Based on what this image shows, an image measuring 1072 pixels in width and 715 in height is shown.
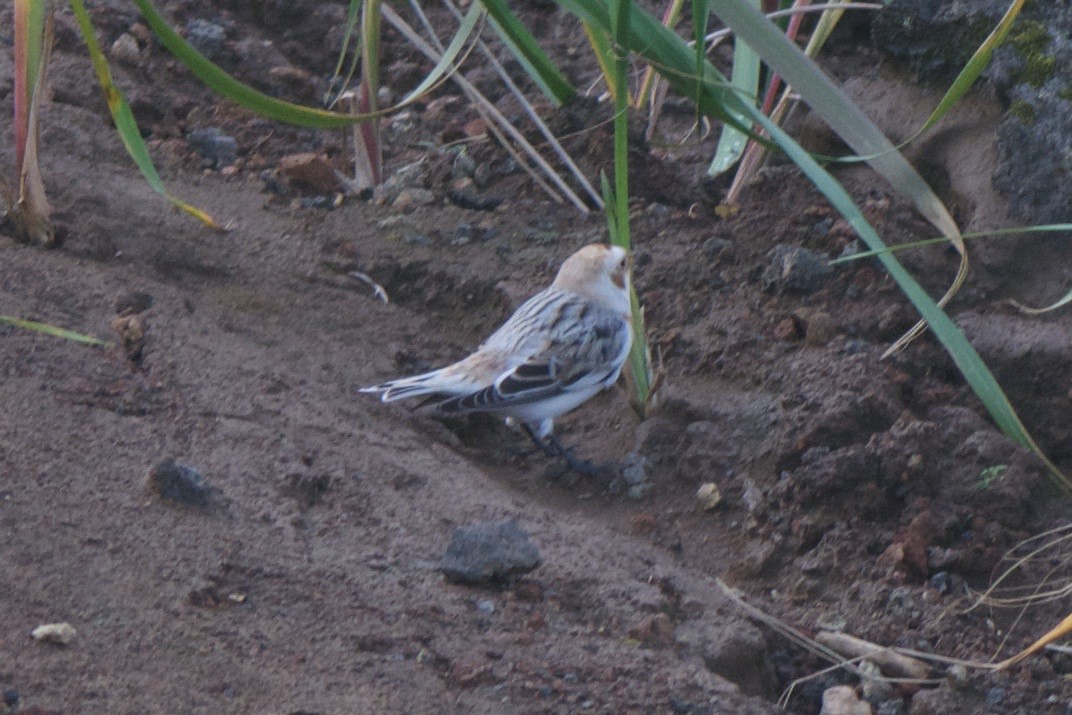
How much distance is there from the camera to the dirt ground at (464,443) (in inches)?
107

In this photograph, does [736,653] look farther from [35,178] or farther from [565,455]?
[35,178]

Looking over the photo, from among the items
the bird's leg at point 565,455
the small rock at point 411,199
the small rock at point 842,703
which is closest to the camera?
the small rock at point 842,703

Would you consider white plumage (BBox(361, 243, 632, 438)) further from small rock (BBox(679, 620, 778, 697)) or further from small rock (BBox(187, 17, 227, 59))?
small rock (BBox(187, 17, 227, 59))

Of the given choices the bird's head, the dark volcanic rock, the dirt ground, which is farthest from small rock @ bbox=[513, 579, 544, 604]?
the dark volcanic rock

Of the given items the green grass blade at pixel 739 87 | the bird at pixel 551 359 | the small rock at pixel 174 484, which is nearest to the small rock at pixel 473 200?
the bird at pixel 551 359

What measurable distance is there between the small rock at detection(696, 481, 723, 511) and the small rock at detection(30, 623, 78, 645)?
1953 millimetres

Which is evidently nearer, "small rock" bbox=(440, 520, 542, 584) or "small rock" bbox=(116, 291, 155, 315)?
"small rock" bbox=(440, 520, 542, 584)

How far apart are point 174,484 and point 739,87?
2574 mm

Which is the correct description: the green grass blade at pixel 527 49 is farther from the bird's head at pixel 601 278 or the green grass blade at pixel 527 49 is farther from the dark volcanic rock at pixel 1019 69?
the dark volcanic rock at pixel 1019 69

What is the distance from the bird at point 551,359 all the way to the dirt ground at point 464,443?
0.14 m

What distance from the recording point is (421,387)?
390 cm

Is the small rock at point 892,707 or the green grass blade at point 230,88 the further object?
the green grass blade at point 230,88

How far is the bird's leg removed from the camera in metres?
4.12

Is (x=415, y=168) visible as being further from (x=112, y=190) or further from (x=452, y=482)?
(x=452, y=482)
